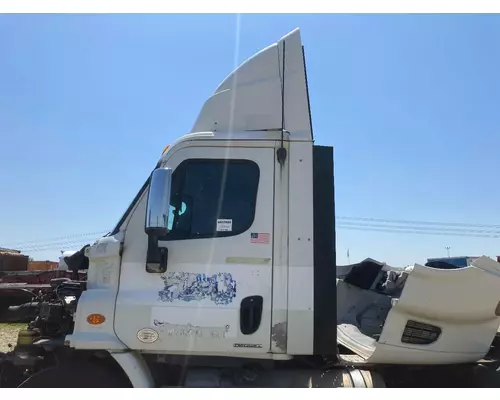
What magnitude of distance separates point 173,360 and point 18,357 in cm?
138

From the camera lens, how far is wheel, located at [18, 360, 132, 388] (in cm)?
329

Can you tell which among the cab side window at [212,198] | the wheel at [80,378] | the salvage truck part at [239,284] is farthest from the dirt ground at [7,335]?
the cab side window at [212,198]

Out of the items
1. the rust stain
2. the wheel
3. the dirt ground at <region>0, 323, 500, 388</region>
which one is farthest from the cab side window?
the dirt ground at <region>0, 323, 500, 388</region>

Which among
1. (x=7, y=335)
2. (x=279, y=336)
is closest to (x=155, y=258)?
(x=279, y=336)

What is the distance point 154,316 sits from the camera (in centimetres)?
312

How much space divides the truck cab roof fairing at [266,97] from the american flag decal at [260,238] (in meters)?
0.84

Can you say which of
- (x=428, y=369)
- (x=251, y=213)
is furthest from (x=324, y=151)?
(x=428, y=369)

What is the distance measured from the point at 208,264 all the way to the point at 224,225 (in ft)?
1.07

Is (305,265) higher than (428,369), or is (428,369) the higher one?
(305,265)

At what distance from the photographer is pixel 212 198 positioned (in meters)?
3.40

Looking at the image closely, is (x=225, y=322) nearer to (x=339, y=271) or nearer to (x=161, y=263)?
(x=161, y=263)

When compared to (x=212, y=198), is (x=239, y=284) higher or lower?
lower

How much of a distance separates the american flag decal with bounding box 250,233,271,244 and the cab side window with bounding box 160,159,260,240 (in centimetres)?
8

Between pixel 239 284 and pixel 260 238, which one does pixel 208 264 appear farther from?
pixel 260 238
